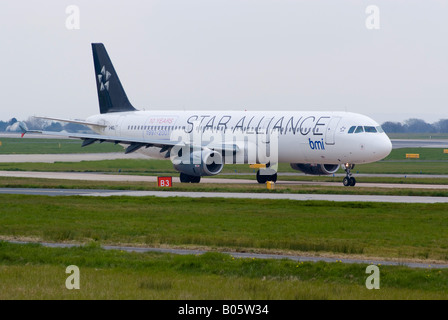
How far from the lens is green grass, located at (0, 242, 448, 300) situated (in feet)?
57.4

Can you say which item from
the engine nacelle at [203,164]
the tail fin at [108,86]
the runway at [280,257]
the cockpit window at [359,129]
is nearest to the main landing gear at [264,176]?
the engine nacelle at [203,164]

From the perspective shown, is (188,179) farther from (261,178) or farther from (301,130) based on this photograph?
(301,130)

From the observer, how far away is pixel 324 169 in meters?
54.0

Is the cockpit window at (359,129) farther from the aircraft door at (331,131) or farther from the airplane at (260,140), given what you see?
the aircraft door at (331,131)

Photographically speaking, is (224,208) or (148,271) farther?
(224,208)

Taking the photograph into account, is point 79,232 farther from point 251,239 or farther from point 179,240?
point 251,239

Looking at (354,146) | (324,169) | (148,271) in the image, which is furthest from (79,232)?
(324,169)

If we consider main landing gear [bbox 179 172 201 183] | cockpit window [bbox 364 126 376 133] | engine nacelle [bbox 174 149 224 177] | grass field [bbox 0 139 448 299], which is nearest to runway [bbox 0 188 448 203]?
grass field [bbox 0 139 448 299]

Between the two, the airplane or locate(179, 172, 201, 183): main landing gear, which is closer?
the airplane

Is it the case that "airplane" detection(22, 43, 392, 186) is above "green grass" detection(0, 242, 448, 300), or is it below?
above

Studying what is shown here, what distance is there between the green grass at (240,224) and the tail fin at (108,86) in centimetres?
2502

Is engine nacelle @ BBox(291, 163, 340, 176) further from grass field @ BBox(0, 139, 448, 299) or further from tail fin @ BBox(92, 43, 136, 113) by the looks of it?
tail fin @ BBox(92, 43, 136, 113)

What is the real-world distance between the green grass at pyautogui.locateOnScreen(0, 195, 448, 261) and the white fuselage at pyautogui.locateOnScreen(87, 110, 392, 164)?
12.4 m
